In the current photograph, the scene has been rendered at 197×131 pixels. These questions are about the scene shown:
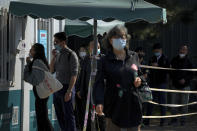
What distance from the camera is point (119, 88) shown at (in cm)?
605

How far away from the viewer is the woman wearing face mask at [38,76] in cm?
899

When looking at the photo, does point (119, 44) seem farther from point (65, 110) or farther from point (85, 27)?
point (85, 27)

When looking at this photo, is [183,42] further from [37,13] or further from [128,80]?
[128,80]

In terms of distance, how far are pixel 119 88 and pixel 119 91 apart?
37 mm

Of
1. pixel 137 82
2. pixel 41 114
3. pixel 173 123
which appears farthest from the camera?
pixel 173 123

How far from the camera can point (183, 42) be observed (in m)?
16.6

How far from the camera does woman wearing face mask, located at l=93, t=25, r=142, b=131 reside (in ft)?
19.8

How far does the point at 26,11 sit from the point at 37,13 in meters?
0.22

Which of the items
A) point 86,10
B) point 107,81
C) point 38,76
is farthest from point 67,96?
point 107,81

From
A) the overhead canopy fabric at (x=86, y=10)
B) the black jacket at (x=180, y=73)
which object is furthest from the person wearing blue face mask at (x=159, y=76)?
the overhead canopy fabric at (x=86, y=10)

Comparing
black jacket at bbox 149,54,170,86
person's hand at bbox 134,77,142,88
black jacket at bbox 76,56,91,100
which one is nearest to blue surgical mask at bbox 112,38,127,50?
person's hand at bbox 134,77,142,88

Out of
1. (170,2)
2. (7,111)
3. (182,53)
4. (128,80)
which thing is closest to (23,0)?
(7,111)

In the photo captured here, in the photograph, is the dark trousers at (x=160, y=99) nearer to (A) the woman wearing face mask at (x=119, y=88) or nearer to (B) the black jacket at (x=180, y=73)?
(B) the black jacket at (x=180, y=73)

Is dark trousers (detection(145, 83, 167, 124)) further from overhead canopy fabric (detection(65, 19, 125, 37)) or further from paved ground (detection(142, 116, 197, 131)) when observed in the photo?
overhead canopy fabric (detection(65, 19, 125, 37))
